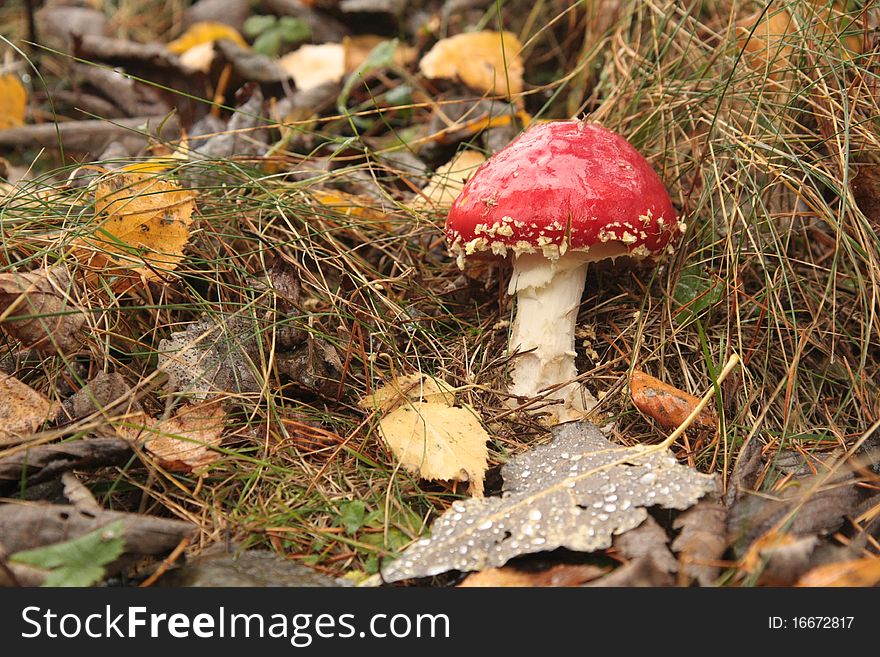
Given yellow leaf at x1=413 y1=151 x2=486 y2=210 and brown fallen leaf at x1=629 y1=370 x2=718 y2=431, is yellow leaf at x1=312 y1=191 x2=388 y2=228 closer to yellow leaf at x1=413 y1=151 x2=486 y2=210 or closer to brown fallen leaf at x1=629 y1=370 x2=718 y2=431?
yellow leaf at x1=413 y1=151 x2=486 y2=210

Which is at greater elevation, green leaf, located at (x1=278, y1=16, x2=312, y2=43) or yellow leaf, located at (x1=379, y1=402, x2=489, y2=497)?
green leaf, located at (x1=278, y1=16, x2=312, y2=43)

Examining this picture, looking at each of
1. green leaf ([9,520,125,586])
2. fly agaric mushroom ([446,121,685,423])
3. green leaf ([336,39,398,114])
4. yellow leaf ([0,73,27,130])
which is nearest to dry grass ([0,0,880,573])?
fly agaric mushroom ([446,121,685,423])

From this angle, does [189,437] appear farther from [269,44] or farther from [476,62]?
[269,44]

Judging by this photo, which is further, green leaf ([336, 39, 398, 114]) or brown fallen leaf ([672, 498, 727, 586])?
→ green leaf ([336, 39, 398, 114])

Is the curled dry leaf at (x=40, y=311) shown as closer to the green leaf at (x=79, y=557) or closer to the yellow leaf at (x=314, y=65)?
the green leaf at (x=79, y=557)

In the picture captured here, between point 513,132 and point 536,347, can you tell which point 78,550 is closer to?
point 536,347

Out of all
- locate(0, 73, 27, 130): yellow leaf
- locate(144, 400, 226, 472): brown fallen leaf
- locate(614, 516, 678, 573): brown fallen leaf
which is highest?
locate(0, 73, 27, 130): yellow leaf

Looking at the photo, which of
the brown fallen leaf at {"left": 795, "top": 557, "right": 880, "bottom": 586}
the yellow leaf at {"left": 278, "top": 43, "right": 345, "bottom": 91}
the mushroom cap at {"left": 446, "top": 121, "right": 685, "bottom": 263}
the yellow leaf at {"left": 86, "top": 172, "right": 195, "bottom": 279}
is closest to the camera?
the brown fallen leaf at {"left": 795, "top": 557, "right": 880, "bottom": 586}

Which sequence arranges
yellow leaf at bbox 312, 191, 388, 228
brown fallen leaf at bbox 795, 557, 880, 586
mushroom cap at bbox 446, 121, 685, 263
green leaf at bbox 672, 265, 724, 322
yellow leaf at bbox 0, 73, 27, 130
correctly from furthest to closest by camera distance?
yellow leaf at bbox 0, 73, 27, 130 → yellow leaf at bbox 312, 191, 388, 228 → green leaf at bbox 672, 265, 724, 322 → mushroom cap at bbox 446, 121, 685, 263 → brown fallen leaf at bbox 795, 557, 880, 586
